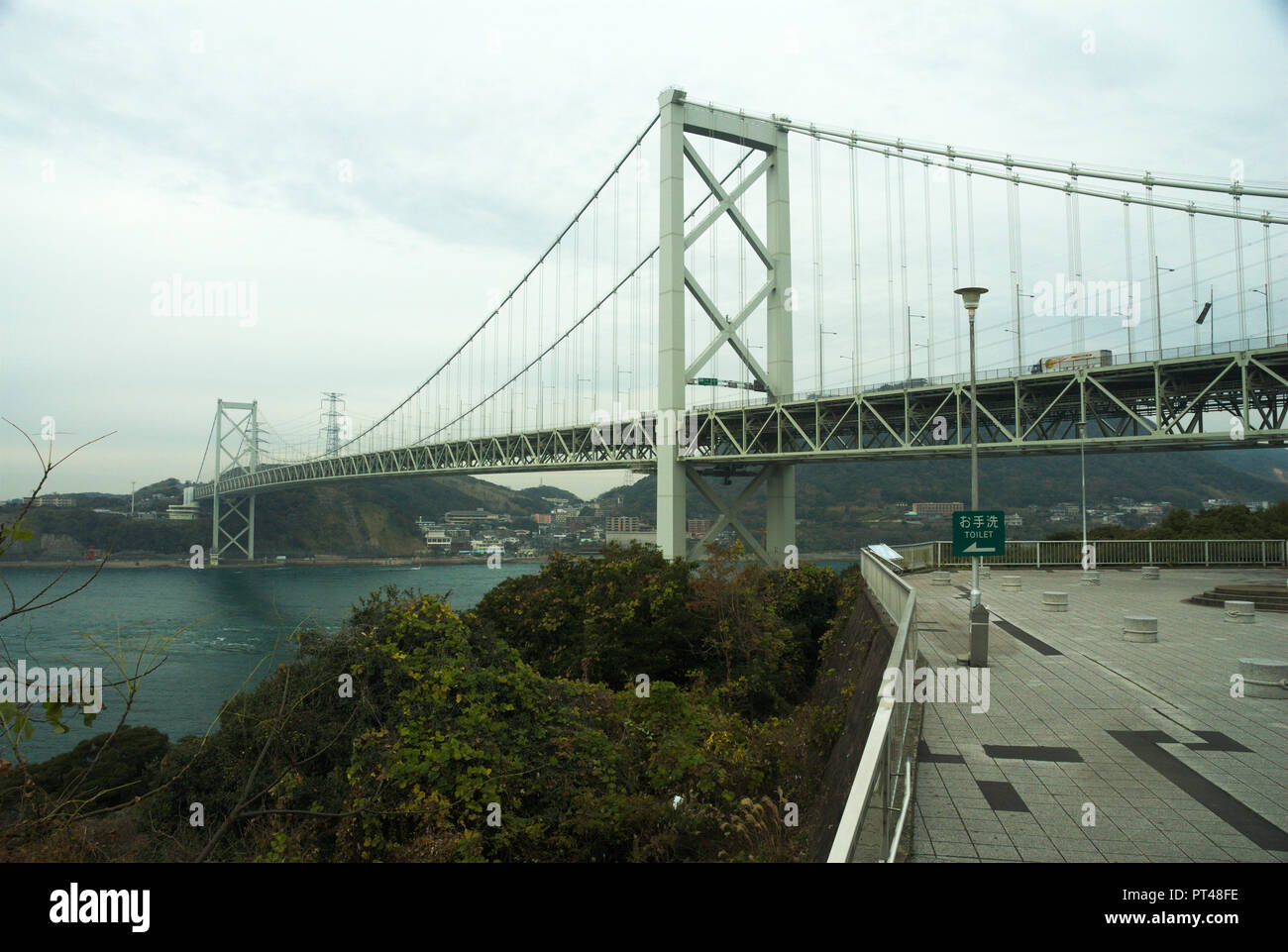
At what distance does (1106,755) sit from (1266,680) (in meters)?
3.05

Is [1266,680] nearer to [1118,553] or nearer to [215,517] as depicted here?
[1118,553]

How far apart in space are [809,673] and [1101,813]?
1238cm

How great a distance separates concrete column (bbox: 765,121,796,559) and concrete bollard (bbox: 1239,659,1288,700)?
2446 centimetres

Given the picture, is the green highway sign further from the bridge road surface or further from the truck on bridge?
the truck on bridge

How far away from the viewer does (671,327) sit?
30.6 meters

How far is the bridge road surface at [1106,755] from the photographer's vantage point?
4164mm

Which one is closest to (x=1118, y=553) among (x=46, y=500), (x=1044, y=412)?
(x=1044, y=412)

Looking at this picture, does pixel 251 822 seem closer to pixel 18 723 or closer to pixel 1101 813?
pixel 18 723

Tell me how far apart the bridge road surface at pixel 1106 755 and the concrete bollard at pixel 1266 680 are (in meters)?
0.14

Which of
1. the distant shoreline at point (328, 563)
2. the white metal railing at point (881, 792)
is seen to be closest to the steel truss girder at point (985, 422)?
the white metal railing at point (881, 792)

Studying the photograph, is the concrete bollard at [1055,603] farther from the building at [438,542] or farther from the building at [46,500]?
the building at [438,542]
